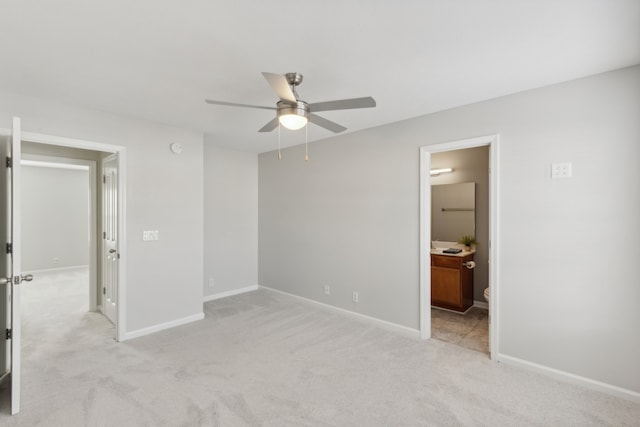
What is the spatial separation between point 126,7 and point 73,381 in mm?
2804

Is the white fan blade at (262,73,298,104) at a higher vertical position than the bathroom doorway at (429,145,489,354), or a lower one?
higher

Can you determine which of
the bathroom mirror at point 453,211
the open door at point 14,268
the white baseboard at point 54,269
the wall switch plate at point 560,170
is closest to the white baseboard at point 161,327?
the open door at point 14,268

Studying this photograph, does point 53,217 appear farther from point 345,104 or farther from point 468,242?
point 468,242

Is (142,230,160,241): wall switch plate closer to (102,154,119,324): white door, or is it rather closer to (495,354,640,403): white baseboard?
(102,154,119,324): white door

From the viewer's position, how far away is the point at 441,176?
189 inches

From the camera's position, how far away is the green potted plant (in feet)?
14.5

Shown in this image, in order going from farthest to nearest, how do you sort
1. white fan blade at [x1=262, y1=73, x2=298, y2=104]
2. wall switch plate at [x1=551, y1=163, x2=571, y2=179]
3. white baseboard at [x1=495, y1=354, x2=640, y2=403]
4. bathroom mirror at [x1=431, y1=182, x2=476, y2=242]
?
bathroom mirror at [x1=431, y1=182, x2=476, y2=242]
wall switch plate at [x1=551, y1=163, x2=571, y2=179]
white baseboard at [x1=495, y1=354, x2=640, y2=403]
white fan blade at [x1=262, y1=73, x2=298, y2=104]

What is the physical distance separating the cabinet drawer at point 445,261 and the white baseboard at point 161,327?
327 centimetres

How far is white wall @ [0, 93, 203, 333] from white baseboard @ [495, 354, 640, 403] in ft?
11.6

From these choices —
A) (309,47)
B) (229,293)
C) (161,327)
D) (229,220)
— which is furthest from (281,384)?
(229,220)

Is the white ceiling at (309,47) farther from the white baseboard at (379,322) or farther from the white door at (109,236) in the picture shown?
the white baseboard at (379,322)

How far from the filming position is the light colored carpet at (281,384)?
207 cm

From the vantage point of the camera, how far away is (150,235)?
138 inches

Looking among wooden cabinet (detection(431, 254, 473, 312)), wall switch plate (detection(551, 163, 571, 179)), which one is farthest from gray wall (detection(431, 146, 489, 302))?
wall switch plate (detection(551, 163, 571, 179))
